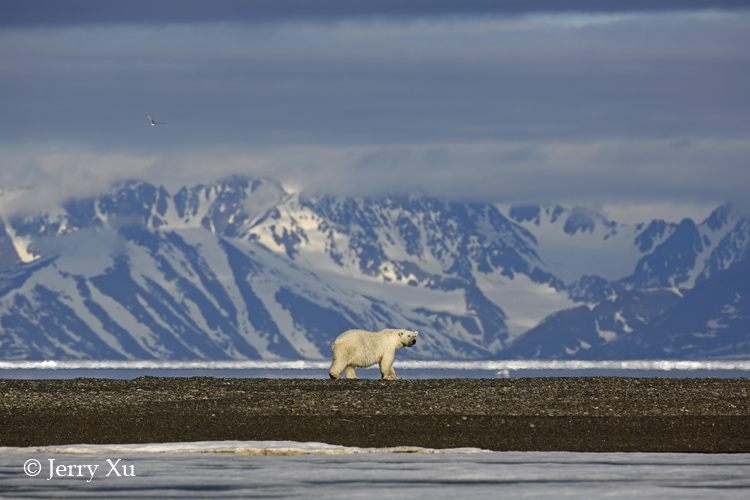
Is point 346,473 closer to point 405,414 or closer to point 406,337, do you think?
point 405,414

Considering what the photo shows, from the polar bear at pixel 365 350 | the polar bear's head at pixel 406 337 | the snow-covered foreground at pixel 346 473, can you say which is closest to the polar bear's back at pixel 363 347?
the polar bear at pixel 365 350

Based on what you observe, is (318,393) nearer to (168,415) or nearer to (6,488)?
(168,415)

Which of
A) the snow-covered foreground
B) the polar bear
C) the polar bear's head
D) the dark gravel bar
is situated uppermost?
the polar bear's head

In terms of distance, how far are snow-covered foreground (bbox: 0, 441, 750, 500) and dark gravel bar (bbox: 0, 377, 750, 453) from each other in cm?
203

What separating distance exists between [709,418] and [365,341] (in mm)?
18390

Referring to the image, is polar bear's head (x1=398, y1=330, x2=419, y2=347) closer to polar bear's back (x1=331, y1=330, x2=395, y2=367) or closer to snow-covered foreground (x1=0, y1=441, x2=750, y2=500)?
polar bear's back (x1=331, y1=330, x2=395, y2=367)

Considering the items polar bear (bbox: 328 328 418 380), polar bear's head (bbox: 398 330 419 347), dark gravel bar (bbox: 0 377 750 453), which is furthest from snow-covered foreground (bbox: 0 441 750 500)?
polar bear's head (bbox: 398 330 419 347)

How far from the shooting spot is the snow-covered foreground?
18.4 meters

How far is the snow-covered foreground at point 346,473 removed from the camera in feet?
60.5

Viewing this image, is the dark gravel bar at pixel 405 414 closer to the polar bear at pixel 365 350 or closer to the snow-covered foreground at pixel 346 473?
the snow-covered foreground at pixel 346 473

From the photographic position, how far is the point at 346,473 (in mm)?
20328

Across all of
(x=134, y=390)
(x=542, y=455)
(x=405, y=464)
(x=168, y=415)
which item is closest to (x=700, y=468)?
(x=542, y=455)

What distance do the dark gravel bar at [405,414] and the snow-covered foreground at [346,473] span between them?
6.65 ft

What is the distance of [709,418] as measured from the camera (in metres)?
28.8
